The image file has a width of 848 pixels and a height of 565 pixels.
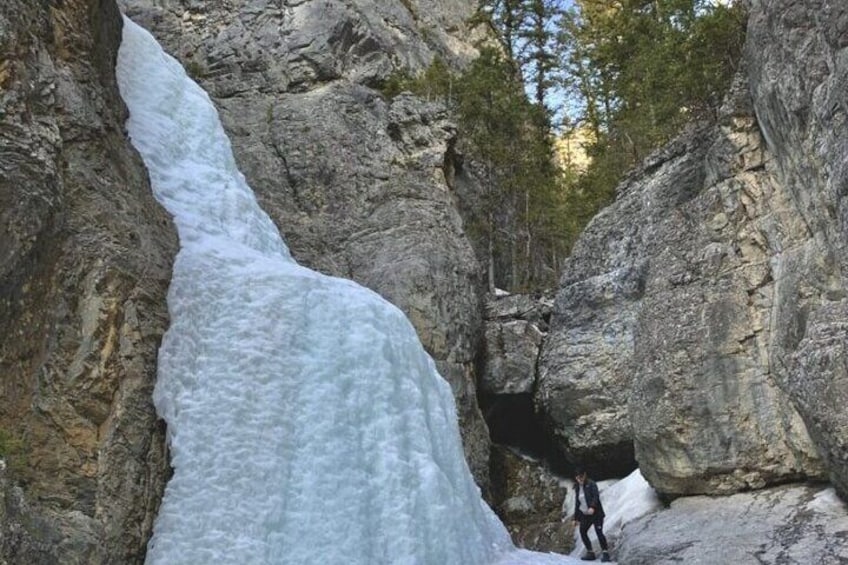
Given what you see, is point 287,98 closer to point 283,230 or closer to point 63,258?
point 283,230

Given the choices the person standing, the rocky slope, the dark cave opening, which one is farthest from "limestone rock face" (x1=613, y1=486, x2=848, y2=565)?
the dark cave opening

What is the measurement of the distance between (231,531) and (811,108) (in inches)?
369

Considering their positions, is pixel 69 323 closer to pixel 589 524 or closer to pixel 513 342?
pixel 589 524

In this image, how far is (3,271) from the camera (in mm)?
8758

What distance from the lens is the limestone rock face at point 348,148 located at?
17797 mm

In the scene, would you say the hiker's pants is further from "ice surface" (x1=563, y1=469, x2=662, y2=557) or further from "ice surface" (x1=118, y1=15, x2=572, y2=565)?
"ice surface" (x1=118, y1=15, x2=572, y2=565)

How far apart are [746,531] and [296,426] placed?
20.8 feet

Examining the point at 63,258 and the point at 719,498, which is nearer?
the point at 63,258

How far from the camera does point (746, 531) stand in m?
11.0

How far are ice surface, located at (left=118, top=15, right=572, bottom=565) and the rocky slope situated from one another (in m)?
3.31

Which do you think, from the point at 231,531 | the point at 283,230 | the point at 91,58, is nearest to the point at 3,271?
the point at 231,531

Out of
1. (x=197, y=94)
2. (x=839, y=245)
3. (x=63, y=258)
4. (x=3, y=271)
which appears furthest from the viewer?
(x=197, y=94)

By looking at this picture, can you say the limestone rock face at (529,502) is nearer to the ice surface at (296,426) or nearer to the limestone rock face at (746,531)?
the limestone rock face at (746,531)

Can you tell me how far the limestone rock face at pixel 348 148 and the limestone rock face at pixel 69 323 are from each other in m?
7.46
